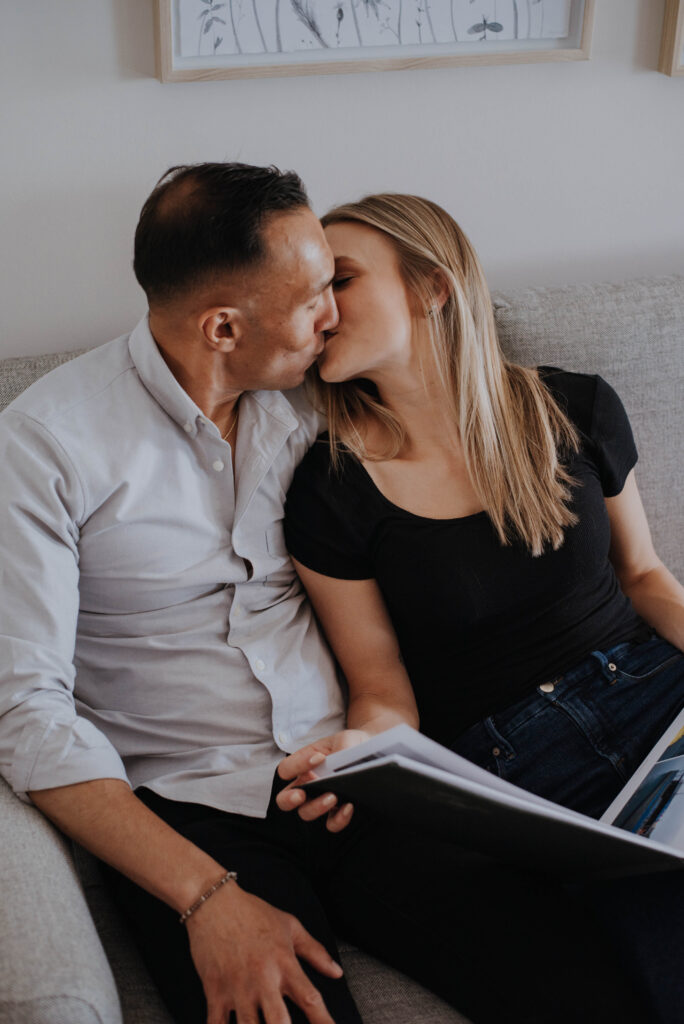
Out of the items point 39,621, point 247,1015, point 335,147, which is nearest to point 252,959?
point 247,1015

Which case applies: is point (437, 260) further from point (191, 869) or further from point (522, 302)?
point (191, 869)

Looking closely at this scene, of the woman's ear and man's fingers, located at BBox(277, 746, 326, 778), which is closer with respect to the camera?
man's fingers, located at BBox(277, 746, 326, 778)

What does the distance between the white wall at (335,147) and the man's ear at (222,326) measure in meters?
0.45

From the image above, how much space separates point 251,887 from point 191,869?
0.09 m

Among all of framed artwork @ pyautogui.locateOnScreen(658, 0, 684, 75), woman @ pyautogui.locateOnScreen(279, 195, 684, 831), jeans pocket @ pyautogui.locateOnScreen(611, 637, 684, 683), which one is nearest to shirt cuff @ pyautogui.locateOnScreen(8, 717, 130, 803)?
woman @ pyautogui.locateOnScreen(279, 195, 684, 831)

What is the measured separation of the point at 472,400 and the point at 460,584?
0.91 ft

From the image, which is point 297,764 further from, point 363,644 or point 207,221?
point 207,221

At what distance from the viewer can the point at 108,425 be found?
1.27 meters

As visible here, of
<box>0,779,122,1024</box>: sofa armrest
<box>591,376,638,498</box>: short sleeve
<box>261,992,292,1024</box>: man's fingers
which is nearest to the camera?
<box>0,779,122,1024</box>: sofa armrest

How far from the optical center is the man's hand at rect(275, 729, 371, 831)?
45.0 inches

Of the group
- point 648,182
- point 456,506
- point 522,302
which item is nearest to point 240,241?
point 456,506

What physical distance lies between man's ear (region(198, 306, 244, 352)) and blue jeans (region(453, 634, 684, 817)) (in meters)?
0.64

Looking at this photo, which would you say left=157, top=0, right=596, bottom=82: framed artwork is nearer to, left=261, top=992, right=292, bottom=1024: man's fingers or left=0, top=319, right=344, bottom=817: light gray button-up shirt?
left=0, top=319, right=344, bottom=817: light gray button-up shirt

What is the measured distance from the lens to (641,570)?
5.18ft
